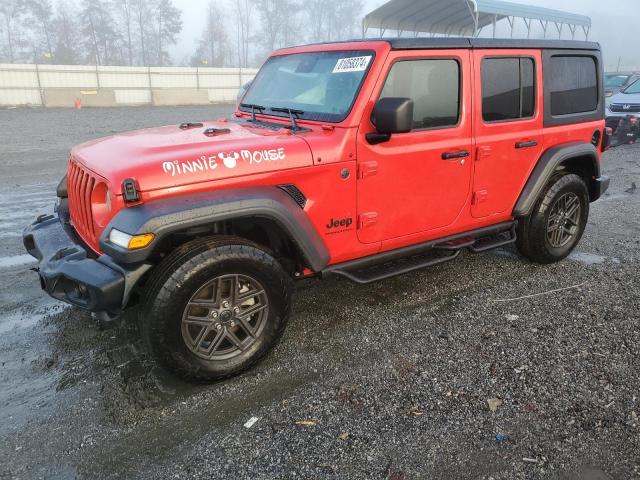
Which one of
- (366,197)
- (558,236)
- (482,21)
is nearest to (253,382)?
(366,197)

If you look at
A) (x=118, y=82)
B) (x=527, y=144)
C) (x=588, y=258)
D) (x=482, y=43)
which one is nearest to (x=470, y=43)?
(x=482, y=43)

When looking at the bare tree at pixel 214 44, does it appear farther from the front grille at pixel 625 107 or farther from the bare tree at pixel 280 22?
A: the front grille at pixel 625 107

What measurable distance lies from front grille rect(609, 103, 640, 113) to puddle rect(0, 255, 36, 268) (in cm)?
1382

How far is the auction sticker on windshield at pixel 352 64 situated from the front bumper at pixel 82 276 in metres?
1.91

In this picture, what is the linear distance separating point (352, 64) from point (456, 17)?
22659 millimetres

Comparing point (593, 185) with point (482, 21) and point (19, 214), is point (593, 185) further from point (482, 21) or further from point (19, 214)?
point (482, 21)

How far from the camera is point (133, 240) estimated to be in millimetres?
2535

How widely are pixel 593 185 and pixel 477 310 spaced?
2112 mm

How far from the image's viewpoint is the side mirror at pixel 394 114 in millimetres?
3016

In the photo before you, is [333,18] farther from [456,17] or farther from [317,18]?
[456,17]

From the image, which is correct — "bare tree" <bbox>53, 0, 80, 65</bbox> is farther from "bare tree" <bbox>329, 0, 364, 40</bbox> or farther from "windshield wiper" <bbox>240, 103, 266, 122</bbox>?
"windshield wiper" <bbox>240, 103, 266, 122</bbox>

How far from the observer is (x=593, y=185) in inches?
193

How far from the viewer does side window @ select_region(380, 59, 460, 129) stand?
3414 mm

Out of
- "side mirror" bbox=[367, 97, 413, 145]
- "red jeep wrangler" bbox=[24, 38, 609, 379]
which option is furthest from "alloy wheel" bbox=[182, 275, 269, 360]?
"side mirror" bbox=[367, 97, 413, 145]
